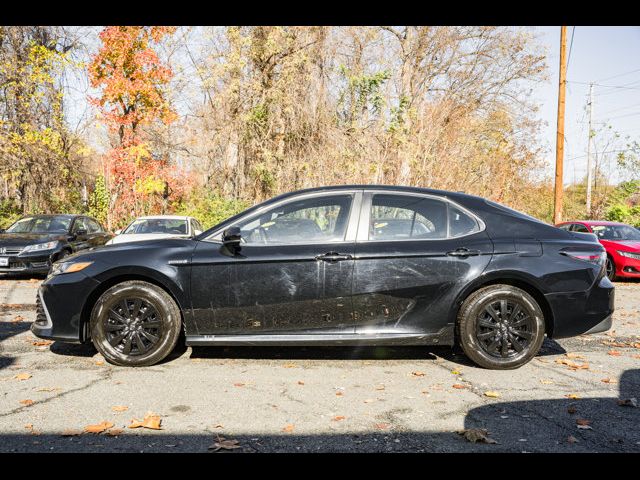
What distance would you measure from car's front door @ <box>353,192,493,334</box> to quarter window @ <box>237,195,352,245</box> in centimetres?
23

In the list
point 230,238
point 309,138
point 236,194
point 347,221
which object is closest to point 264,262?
point 230,238

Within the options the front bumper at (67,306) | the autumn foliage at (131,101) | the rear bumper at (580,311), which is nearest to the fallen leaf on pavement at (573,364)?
the rear bumper at (580,311)

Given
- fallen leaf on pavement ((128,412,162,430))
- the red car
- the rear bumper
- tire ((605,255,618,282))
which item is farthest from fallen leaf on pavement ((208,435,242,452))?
tire ((605,255,618,282))

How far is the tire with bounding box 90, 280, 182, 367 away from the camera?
482 centimetres

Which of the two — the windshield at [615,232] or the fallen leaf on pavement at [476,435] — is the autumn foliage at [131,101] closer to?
the windshield at [615,232]

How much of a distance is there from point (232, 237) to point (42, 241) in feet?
29.4

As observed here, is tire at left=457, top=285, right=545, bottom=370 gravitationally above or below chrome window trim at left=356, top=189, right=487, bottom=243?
below

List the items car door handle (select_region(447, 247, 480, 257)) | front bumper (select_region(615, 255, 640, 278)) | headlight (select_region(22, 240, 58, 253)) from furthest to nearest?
front bumper (select_region(615, 255, 640, 278)), headlight (select_region(22, 240, 58, 253)), car door handle (select_region(447, 247, 480, 257))

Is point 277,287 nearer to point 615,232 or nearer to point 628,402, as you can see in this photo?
point 628,402

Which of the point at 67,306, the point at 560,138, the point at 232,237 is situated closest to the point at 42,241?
the point at 67,306

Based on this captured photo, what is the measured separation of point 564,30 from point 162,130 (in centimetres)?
1737

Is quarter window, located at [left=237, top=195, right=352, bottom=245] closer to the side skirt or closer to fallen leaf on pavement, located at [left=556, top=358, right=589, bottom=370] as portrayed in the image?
the side skirt

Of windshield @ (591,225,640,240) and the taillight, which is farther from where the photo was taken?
windshield @ (591,225,640,240)

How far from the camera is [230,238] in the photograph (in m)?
4.79
